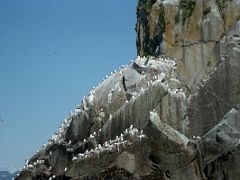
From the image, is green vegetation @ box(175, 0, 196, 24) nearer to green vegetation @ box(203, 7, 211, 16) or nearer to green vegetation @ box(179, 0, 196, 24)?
green vegetation @ box(179, 0, 196, 24)

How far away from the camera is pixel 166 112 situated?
43.1 meters

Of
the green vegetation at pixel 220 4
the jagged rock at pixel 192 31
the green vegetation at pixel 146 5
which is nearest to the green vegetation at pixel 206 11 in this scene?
the jagged rock at pixel 192 31

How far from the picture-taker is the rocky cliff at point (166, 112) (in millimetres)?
39875

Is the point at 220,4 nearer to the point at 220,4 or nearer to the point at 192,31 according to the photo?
the point at 220,4

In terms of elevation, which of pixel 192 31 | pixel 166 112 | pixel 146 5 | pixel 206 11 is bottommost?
pixel 166 112

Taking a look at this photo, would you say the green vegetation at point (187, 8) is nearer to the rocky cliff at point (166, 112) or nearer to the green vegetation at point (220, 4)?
the rocky cliff at point (166, 112)

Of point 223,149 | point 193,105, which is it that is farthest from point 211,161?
point 193,105

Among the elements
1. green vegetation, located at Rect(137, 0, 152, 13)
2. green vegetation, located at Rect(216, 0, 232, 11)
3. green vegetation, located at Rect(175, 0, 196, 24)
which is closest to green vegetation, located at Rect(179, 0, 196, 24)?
green vegetation, located at Rect(175, 0, 196, 24)

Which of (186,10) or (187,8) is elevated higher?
(187,8)

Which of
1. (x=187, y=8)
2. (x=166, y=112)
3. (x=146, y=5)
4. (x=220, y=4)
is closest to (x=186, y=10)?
(x=187, y=8)

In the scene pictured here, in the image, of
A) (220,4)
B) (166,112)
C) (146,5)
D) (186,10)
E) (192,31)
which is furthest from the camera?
(146,5)

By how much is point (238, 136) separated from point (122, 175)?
8103 millimetres

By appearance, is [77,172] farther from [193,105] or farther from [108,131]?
[193,105]

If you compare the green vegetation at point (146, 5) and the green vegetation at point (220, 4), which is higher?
the green vegetation at point (146, 5)
